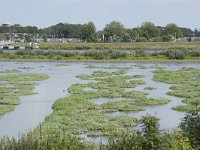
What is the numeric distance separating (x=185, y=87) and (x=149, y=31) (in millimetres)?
124886

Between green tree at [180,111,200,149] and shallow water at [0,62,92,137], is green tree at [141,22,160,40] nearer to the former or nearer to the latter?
shallow water at [0,62,92,137]

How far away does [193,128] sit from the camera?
12.7 m

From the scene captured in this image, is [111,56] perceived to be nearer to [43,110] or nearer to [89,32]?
[43,110]

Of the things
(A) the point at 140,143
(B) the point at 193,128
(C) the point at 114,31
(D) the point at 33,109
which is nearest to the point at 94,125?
(D) the point at 33,109

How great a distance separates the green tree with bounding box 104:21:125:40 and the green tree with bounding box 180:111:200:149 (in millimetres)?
143990

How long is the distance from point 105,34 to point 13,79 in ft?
378

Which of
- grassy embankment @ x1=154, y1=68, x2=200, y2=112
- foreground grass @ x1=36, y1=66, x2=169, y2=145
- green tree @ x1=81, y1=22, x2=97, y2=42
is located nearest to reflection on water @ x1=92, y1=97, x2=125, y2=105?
foreground grass @ x1=36, y1=66, x2=169, y2=145

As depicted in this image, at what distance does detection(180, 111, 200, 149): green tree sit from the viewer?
1224 cm

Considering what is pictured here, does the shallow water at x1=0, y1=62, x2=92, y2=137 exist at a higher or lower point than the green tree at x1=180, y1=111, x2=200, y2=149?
lower

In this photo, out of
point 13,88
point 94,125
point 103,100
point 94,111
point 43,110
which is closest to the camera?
point 94,125

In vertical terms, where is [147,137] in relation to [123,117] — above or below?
above

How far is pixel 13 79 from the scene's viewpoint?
4647 cm

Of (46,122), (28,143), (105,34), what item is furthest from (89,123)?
(105,34)

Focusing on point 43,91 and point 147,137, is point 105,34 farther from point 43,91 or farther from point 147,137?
point 147,137
